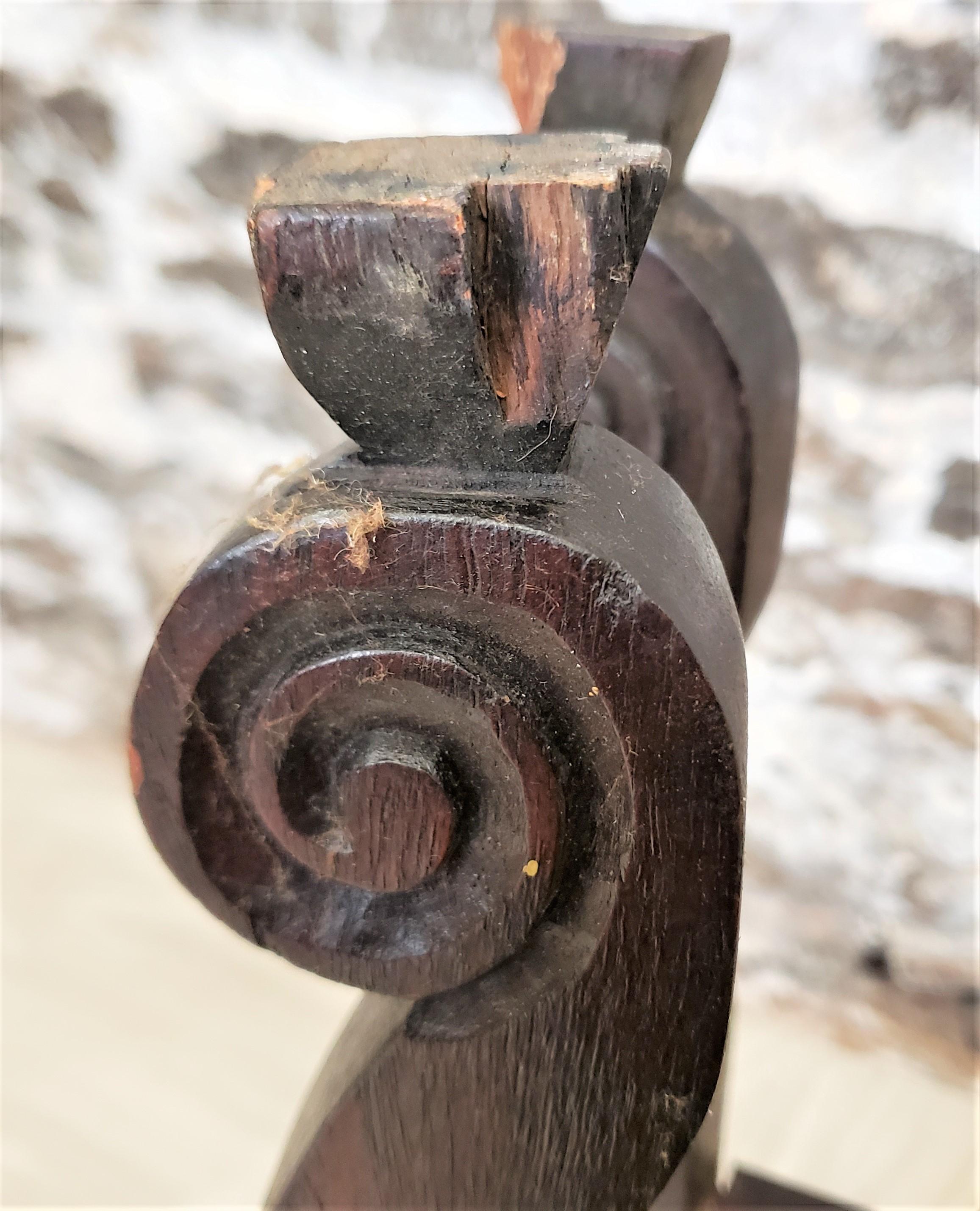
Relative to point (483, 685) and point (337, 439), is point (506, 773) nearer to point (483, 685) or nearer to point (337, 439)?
point (483, 685)

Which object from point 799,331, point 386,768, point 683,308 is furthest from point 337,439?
point 386,768

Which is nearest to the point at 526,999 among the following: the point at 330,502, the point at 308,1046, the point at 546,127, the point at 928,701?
the point at 330,502

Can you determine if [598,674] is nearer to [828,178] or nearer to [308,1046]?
[828,178]

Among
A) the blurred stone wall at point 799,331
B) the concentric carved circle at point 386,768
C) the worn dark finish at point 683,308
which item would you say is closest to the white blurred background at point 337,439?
the blurred stone wall at point 799,331

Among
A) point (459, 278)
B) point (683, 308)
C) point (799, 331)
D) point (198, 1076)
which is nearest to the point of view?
point (459, 278)

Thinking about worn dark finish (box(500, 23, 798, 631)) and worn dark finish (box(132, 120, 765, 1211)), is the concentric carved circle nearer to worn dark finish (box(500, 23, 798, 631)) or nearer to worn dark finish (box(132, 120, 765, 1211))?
worn dark finish (box(132, 120, 765, 1211))

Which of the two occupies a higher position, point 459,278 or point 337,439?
point 337,439
